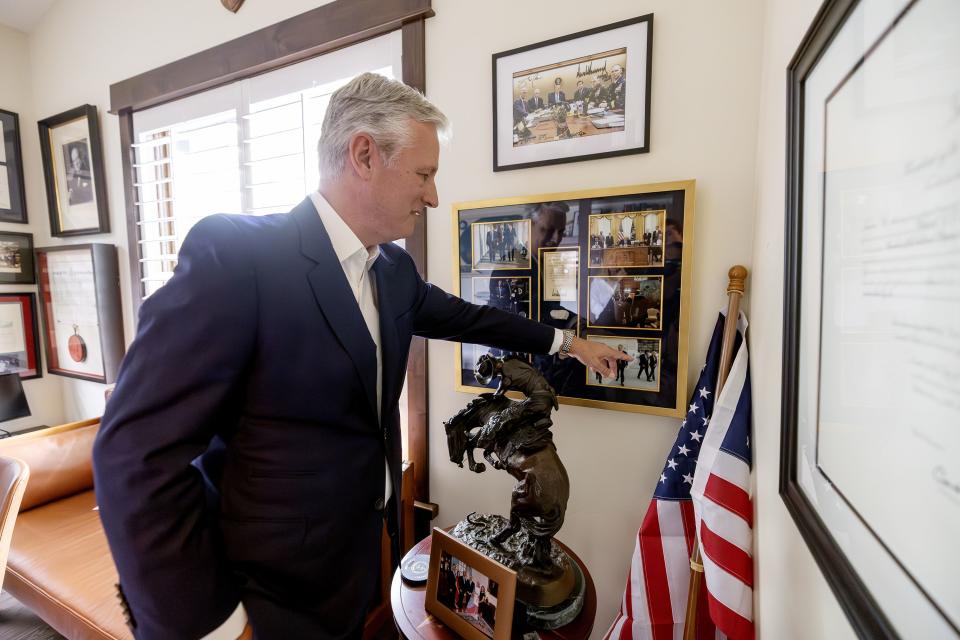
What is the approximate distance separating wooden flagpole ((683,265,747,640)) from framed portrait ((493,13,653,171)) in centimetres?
45

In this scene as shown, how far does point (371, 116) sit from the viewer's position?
870 millimetres

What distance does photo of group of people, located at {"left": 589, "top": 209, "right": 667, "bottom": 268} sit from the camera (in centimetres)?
117

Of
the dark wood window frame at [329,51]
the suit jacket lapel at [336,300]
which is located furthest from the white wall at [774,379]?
the dark wood window frame at [329,51]

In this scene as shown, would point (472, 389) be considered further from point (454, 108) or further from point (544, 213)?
point (454, 108)

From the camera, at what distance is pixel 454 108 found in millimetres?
1455

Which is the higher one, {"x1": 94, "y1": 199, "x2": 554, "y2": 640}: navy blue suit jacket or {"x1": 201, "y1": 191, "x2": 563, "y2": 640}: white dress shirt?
{"x1": 201, "y1": 191, "x2": 563, "y2": 640}: white dress shirt

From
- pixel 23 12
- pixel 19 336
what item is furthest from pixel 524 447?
pixel 23 12

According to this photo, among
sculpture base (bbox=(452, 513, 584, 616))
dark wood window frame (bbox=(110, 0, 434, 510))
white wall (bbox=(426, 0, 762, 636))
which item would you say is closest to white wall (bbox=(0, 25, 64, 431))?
dark wood window frame (bbox=(110, 0, 434, 510))

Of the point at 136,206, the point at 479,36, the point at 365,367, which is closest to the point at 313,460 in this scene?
the point at 365,367

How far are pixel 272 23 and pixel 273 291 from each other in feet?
5.39

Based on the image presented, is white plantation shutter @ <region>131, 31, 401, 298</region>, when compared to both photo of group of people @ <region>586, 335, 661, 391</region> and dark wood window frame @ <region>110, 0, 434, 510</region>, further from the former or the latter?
photo of group of people @ <region>586, 335, 661, 391</region>

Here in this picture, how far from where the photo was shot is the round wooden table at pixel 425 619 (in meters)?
0.94

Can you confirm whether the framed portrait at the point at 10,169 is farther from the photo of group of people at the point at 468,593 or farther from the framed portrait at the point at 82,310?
the photo of group of people at the point at 468,593

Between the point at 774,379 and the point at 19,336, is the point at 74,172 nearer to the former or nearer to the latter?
the point at 19,336
